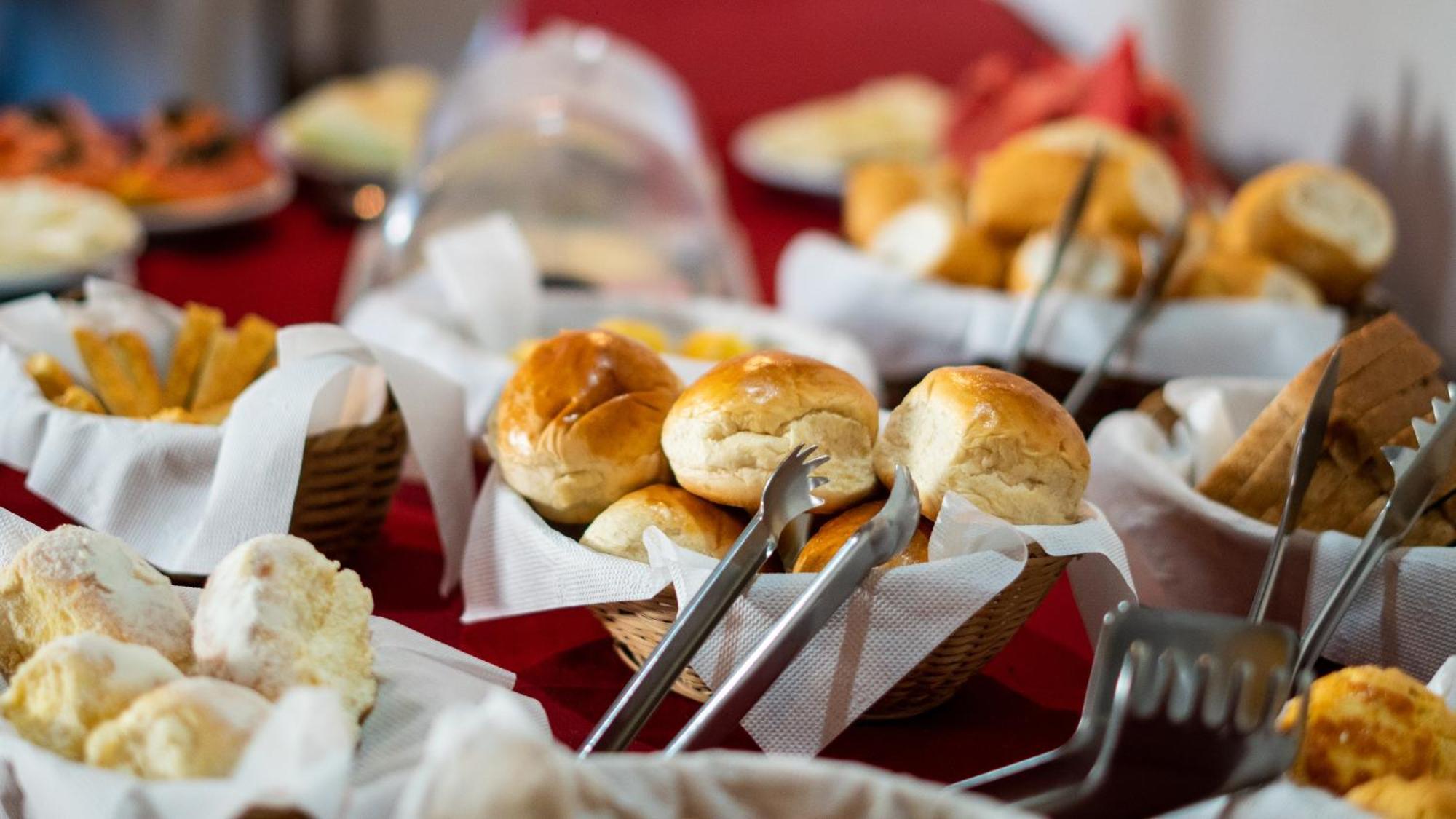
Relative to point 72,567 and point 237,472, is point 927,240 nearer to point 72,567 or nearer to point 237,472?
point 237,472

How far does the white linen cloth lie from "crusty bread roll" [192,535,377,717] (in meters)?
Answer: 0.21

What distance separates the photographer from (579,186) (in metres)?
1.77

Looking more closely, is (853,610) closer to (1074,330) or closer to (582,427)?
(582,427)

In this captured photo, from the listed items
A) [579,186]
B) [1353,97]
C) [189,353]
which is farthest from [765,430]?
[1353,97]

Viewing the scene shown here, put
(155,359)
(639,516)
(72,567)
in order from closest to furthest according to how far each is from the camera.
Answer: (72,567)
(639,516)
(155,359)

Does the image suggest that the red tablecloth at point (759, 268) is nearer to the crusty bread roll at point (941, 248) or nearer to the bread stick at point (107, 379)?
the bread stick at point (107, 379)

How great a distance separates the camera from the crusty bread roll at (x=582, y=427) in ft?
2.79

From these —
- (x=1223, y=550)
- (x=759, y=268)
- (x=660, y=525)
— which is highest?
(x=660, y=525)

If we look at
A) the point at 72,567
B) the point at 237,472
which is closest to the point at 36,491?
the point at 237,472

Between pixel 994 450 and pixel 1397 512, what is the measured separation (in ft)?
0.86

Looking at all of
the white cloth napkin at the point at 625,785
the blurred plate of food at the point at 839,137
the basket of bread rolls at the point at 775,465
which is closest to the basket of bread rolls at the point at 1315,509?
the basket of bread rolls at the point at 775,465

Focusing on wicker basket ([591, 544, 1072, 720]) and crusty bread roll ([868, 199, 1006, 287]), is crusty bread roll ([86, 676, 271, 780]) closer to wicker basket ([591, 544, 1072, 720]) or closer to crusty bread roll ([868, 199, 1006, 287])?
wicker basket ([591, 544, 1072, 720])

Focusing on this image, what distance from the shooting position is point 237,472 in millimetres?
883

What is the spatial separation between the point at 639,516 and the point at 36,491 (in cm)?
43
